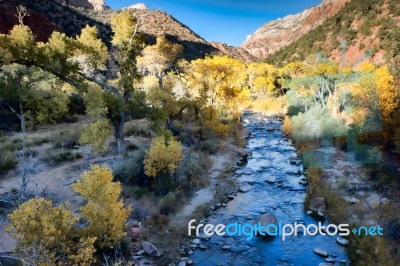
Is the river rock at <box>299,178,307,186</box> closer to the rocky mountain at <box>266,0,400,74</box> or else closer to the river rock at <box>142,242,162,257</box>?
the river rock at <box>142,242,162,257</box>

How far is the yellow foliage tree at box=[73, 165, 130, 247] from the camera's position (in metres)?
10.7

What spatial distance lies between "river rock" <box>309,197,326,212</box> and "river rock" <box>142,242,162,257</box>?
823 centimetres

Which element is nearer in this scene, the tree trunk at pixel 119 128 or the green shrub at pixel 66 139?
the tree trunk at pixel 119 128

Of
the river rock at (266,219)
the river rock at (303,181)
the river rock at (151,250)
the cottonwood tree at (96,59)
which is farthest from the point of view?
the river rock at (303,181)

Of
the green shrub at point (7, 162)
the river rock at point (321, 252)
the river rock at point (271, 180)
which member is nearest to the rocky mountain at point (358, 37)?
the river rock at point (271, 180)

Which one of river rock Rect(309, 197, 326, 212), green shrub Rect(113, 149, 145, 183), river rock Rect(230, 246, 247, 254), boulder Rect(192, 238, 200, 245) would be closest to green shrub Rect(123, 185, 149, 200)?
green shrub Rect(113, 149, 145, 183)

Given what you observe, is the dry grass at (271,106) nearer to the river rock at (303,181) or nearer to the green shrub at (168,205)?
the river rock at (303,181)

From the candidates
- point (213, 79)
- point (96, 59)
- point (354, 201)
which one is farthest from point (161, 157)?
point (213, 79)

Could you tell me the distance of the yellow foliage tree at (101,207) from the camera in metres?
10.7

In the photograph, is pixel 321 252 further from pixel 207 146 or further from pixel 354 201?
pixel 207 146

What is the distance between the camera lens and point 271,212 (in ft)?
53.8

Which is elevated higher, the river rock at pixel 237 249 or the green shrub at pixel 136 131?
the green shrub at pixel 136 131

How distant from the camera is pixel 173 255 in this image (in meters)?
12.5

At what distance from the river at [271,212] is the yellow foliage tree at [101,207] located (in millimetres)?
3597
